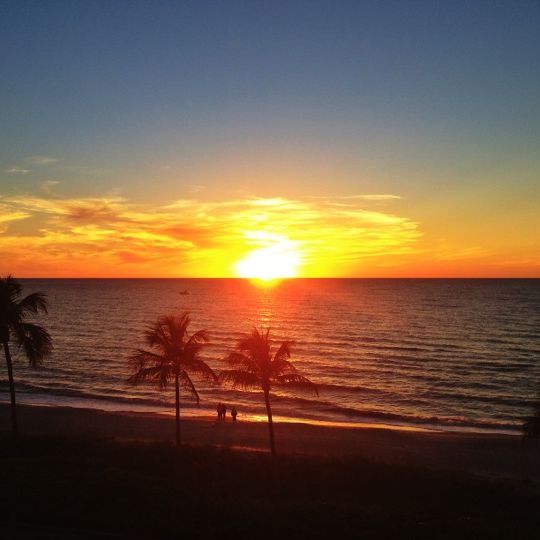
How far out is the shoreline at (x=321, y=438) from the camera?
3360cm

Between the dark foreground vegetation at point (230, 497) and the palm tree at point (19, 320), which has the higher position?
the palm tree at point (19, 320)

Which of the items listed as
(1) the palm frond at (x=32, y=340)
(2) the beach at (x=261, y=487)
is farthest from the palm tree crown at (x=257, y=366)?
(1) the palm frond at (x=32, y=340)

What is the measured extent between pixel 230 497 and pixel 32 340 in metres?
15.9

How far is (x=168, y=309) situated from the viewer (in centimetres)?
16688

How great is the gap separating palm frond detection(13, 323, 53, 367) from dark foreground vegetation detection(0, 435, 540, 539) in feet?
17.3

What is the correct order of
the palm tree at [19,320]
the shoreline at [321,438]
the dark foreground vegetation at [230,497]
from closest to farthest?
the dark foreground vegetation at [230,497], the palm tree at [19,320], the shoreline at [321,438]

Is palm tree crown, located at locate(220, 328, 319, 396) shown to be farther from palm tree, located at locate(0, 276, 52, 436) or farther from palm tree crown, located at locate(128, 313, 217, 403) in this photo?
palm tree, located at locate(0, 276, 52, 436)

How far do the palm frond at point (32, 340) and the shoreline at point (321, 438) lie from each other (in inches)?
322

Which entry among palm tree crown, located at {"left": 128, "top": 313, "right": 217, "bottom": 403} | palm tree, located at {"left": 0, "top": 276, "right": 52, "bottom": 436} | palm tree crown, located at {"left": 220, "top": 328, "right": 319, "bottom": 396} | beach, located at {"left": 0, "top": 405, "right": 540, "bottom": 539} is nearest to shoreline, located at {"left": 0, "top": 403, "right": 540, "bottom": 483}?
beach, located at {"left": 0, "top": 405, "right": 540, "bottom": 539}

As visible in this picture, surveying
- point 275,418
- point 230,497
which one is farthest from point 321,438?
point 230,497

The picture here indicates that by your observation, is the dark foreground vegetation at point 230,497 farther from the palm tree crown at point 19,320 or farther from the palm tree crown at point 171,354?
the palm tree crown at point 19,320

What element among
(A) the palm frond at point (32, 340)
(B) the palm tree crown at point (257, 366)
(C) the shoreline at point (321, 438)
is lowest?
(C) the shoreline at point (321, 438)

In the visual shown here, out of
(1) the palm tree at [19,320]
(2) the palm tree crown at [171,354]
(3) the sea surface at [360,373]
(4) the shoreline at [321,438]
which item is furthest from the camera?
(3) the sea surface at [360,373]

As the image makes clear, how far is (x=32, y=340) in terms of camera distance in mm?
28578
